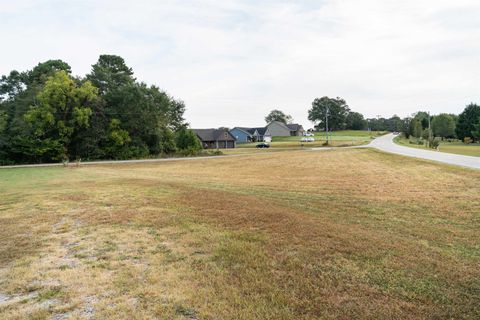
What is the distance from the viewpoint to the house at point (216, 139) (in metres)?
69.8

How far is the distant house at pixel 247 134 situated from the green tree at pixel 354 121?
49.6 metres

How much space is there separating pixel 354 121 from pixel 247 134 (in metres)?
59.2

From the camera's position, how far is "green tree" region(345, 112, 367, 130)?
4916 inches

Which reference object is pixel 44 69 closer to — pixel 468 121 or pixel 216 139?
pixel 216 139

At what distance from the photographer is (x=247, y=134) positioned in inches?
3568

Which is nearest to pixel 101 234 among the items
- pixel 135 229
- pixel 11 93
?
pixel 135 229

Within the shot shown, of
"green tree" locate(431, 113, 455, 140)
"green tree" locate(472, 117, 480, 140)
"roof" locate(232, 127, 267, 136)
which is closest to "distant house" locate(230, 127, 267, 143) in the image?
"roof" locate(232, 127, 267, 136)

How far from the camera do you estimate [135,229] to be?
20.2 feet

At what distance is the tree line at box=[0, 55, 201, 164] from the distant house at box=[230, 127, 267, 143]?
153 feet

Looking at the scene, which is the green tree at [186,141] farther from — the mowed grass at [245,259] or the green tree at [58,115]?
the mowed grass at [245,259]

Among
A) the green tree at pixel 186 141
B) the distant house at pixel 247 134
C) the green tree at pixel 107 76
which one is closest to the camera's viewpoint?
the green tree at pixel 107 76

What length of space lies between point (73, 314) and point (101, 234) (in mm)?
3000

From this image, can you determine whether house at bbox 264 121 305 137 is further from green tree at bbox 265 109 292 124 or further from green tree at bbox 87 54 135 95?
green tree at bbox 87 54 135 95

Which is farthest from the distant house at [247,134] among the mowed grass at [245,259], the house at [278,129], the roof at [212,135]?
the mowed grass at [245,259]
